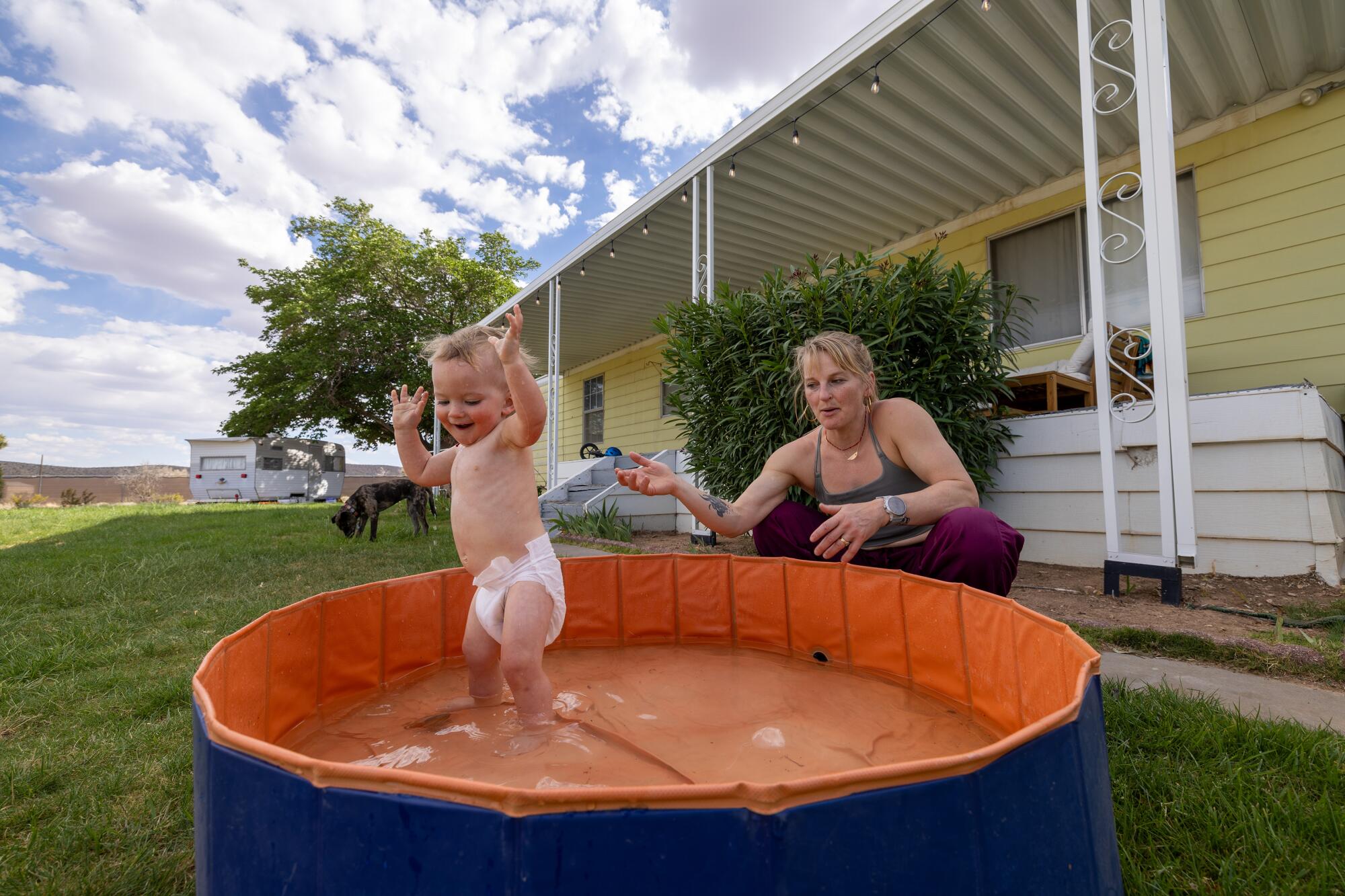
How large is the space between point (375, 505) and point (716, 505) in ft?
18.4

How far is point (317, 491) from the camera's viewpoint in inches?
871

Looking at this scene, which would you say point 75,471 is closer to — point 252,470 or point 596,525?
point 252,470

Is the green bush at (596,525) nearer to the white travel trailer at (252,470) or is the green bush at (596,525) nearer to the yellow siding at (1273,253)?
the yellow siding at (1273,253)

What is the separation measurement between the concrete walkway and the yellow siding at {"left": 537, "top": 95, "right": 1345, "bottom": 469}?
3.17 metres

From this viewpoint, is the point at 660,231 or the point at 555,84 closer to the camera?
the point at 660,231

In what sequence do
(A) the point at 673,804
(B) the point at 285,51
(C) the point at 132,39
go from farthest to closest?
(B) the point at 285,51
(C) the point at 132,39
(A) the point at 673,804

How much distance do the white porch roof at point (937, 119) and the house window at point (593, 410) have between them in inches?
216

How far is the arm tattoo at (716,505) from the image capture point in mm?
2082

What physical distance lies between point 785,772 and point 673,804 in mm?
905

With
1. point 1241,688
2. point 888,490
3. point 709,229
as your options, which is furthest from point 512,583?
point 709,229

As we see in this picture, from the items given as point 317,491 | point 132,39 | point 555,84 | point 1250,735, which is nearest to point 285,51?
point 132,39

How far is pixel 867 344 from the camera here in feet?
11.4

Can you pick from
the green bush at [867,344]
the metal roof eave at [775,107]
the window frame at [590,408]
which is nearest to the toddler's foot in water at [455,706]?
the green bush at [867,344]

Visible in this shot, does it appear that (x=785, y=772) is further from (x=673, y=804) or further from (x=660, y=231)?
(x=660, y=231)
